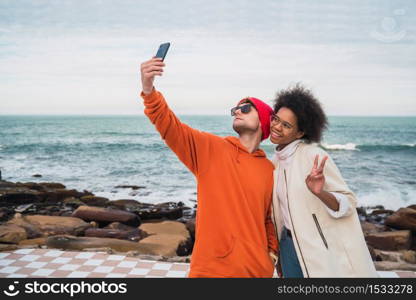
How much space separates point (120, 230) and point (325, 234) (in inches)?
206

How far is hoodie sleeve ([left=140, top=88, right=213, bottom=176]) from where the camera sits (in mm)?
1770

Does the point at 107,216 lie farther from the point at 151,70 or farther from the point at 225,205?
the point at 151,70

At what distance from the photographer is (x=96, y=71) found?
30.8m

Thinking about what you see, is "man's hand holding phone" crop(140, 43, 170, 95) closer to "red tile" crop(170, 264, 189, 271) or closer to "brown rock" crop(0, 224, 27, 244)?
"red tile" crop(170, 264, 189, 271)

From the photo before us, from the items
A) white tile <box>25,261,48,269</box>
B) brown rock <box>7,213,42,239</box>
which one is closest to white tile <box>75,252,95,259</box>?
white tile <box>25,261,48,269</box>

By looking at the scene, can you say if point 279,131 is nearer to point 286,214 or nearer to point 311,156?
point 311,156

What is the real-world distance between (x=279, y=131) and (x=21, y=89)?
3170cm

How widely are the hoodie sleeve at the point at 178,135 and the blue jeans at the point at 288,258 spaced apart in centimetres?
58

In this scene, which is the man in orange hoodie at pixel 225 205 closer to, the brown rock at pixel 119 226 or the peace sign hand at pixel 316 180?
the peace sign hand at pixel 316 180

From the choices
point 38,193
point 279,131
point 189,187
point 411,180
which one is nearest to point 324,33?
point 411,180

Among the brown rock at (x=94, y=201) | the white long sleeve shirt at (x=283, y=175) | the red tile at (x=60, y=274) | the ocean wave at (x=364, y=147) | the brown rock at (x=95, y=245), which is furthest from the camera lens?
the ocean wave at (x=364, y=147)

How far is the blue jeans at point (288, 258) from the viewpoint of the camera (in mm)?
2074

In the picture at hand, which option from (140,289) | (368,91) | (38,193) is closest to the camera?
(140,289)

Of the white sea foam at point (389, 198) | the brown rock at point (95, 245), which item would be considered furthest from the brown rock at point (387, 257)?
the white sea foam at point (389, 198)
